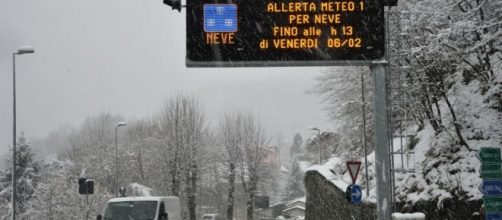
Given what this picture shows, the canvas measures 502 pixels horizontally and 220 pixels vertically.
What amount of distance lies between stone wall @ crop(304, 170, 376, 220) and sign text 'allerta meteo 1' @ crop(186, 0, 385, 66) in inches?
504

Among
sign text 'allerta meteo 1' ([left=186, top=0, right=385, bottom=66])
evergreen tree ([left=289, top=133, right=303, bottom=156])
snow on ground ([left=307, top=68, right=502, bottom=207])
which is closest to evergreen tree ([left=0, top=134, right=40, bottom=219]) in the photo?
snow on ground ([left=307, top=68, right=502, bottom=207])

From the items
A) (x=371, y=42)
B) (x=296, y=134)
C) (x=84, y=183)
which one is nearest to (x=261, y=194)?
(x=84, y=183)

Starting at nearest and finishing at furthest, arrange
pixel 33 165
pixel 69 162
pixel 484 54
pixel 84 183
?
pixel 484 54, pixel 84 183, pixel 33 165, pixel 69 162

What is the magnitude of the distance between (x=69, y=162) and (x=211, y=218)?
1730cm

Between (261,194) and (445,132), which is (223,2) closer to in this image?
(445,132)

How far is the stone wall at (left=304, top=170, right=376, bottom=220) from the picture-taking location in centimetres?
2259

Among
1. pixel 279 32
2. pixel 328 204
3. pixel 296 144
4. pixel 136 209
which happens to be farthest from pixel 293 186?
pixel 279 32

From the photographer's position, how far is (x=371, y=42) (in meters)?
9.50

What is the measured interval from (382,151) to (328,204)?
17977mm

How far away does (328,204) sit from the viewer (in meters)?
27.8

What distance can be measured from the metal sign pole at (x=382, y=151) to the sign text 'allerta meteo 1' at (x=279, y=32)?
894mm

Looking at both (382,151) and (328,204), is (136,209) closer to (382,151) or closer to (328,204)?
(382,151)

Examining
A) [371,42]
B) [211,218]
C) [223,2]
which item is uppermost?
[223,2]

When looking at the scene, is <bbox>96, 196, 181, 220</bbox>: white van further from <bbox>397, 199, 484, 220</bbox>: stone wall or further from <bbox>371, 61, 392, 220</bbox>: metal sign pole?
<bbox>371, 61, 392, 220</bbox>: metal sign pole
